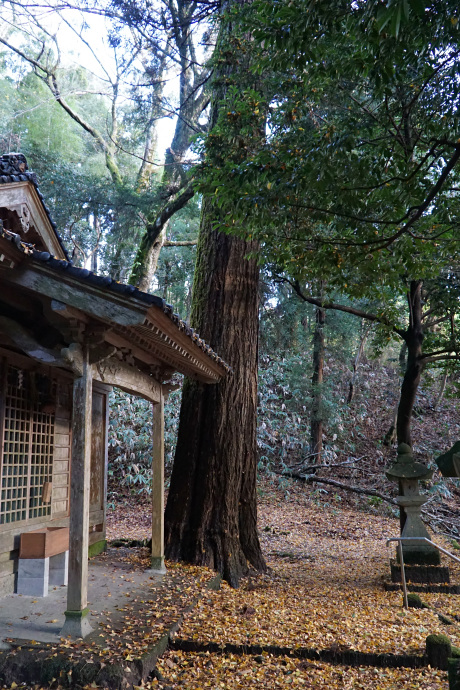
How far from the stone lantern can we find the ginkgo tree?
101 inches

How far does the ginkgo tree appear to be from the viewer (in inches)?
157

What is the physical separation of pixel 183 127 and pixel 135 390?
10.6 meters

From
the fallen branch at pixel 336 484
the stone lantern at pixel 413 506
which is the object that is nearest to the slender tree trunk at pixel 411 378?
the stone lantern at pixel 413 506

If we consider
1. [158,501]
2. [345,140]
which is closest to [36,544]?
[158,501]

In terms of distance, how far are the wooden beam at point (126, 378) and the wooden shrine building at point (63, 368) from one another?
0.04 ft

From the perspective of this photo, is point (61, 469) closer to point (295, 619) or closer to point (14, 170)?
point (295, 619)

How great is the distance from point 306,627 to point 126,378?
3021 mm

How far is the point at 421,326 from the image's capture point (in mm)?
8281

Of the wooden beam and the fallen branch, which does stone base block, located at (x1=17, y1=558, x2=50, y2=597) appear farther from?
the fallen branch

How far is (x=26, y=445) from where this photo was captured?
5441mm

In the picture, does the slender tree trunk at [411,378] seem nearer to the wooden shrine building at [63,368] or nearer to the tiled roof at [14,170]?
the wooden shrine building at [63,368]

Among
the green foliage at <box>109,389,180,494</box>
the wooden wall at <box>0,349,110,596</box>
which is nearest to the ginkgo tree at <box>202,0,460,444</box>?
the wooden wall at <box>0,349,110,596</box>

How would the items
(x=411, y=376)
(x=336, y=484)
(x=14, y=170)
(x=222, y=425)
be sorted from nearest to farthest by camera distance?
(x=14, y=170)
(x=222, y=425)
(x=411, y=376)
(x=336, y=484)

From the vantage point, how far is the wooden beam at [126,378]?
4.81 metres
